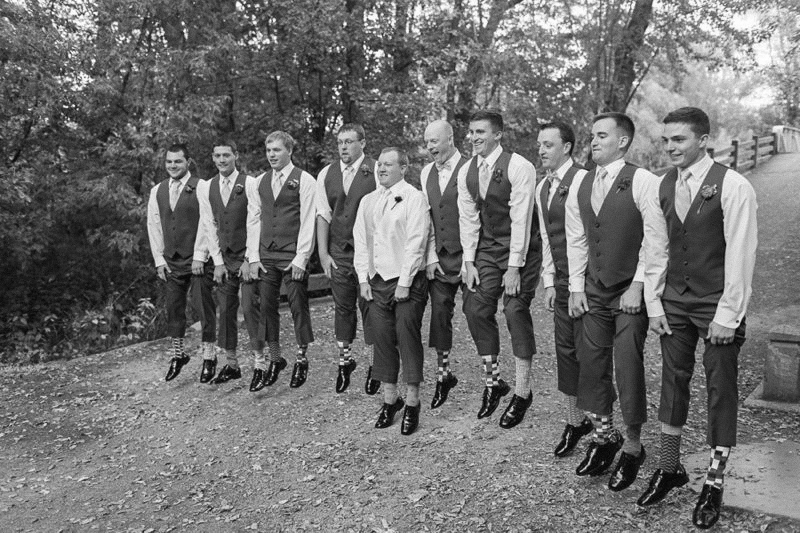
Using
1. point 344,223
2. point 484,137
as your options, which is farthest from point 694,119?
point 344,223

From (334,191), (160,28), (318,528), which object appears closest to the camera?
(318,528)

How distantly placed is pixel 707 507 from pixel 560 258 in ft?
5.89

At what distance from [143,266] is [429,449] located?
743cm

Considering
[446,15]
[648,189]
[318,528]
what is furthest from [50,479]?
[446,15]

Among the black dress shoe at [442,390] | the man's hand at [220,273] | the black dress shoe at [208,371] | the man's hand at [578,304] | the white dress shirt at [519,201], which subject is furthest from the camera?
the black dress shoe at [208,371]

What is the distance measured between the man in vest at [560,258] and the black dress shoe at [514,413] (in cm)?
49

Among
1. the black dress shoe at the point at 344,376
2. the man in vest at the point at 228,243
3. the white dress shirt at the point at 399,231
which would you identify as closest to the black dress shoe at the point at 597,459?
the white dress shirt at the point at 399,231

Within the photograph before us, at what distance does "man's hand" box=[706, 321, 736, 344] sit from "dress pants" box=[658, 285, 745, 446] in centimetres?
5

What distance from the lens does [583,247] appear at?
480 cm

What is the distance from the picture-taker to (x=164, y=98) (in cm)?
1042

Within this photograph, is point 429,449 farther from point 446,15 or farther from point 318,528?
point 446,15

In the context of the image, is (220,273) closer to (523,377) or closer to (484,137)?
(484,137)

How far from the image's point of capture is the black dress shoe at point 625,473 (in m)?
4.47

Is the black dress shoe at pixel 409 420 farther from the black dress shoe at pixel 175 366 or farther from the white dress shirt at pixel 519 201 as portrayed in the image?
the black dress shoe at pixel 175 366
